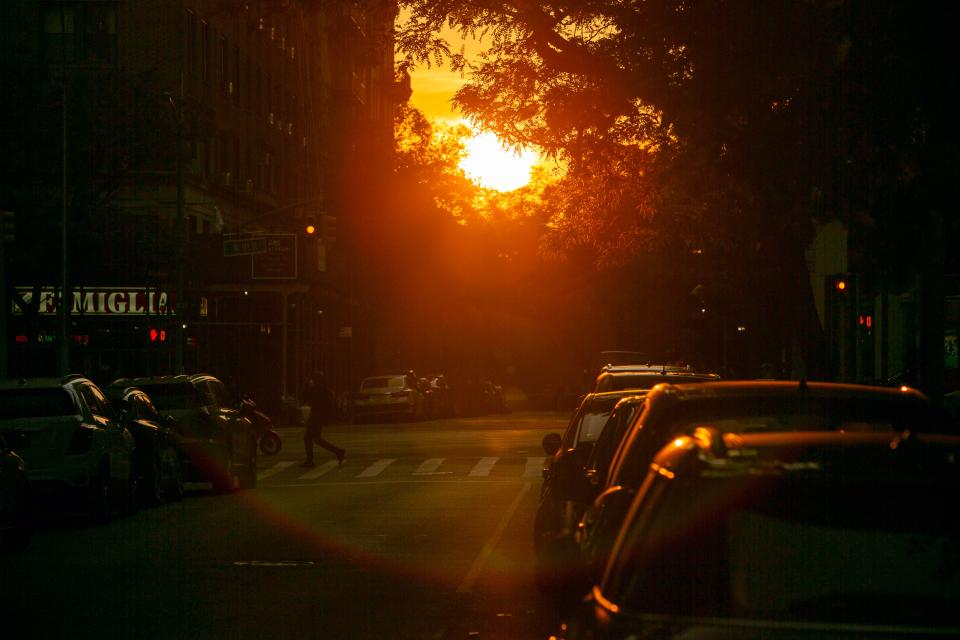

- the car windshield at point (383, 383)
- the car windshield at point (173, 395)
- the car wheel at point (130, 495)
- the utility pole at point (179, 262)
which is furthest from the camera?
the car windshield at point (383, 383)

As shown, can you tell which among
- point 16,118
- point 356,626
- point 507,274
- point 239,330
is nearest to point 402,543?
point 356,626

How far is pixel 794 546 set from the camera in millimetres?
4410

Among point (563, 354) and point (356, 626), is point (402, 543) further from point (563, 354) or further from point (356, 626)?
point (563, 354)

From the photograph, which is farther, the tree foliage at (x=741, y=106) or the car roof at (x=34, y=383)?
the car roof at (x=34, y=383)

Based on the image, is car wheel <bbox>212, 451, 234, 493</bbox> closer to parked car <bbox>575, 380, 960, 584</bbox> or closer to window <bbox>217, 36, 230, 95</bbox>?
parked car <bbox>575, 380, 960, 584</bbox>

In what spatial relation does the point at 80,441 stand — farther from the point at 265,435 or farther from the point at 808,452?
the point at 265,435

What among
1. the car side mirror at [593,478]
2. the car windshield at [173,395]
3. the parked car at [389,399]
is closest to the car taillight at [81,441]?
the car windshield at [173,395]

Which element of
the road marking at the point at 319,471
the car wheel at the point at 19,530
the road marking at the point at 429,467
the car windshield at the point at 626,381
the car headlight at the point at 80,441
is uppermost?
the car windshield at the point at 626,381

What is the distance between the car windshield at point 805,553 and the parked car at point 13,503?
39.8 feet

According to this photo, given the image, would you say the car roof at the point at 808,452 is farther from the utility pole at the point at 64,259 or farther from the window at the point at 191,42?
the window at the point at 191,42

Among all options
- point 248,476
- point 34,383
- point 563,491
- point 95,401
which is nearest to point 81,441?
point 34,383

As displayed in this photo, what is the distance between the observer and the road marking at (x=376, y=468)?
2822cm

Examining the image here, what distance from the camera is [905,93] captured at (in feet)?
44.6

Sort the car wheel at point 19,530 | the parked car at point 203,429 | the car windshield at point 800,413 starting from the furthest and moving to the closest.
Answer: the parked car at point 203,429
the car wheel at point 19,530
the car windshield at point 800,413
